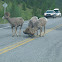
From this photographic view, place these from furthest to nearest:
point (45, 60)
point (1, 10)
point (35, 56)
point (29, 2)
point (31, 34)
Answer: point (29, 2) < point (1, 10) < point (31, 34) < point (35, 56) < point (45, 60)

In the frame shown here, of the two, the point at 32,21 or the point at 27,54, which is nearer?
the point at 27,54

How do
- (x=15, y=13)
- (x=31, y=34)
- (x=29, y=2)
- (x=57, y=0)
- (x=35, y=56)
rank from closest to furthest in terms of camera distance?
(x=35, y=56) → (x=31, y=34) → (x=15, y=13) → (x=29, y=2) → (x=57, y=0)

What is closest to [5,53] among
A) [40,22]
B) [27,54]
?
[27,54]

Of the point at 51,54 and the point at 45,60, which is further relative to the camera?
the point at 51,54

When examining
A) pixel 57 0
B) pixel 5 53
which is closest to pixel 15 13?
pixel 5 53

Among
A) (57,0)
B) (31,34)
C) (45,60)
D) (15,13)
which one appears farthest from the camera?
(57,0)

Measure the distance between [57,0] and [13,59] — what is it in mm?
179957

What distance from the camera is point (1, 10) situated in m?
50.4

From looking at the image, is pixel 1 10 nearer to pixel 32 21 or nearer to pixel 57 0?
pixel 32 21

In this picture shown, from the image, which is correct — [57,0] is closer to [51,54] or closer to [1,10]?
[1,10]

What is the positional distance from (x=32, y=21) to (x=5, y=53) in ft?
22.3

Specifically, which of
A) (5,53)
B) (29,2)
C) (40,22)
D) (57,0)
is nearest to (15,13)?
(40,22)

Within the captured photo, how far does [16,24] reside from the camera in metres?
17.7

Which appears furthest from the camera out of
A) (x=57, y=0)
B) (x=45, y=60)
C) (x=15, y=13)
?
(x=57, y=0)
